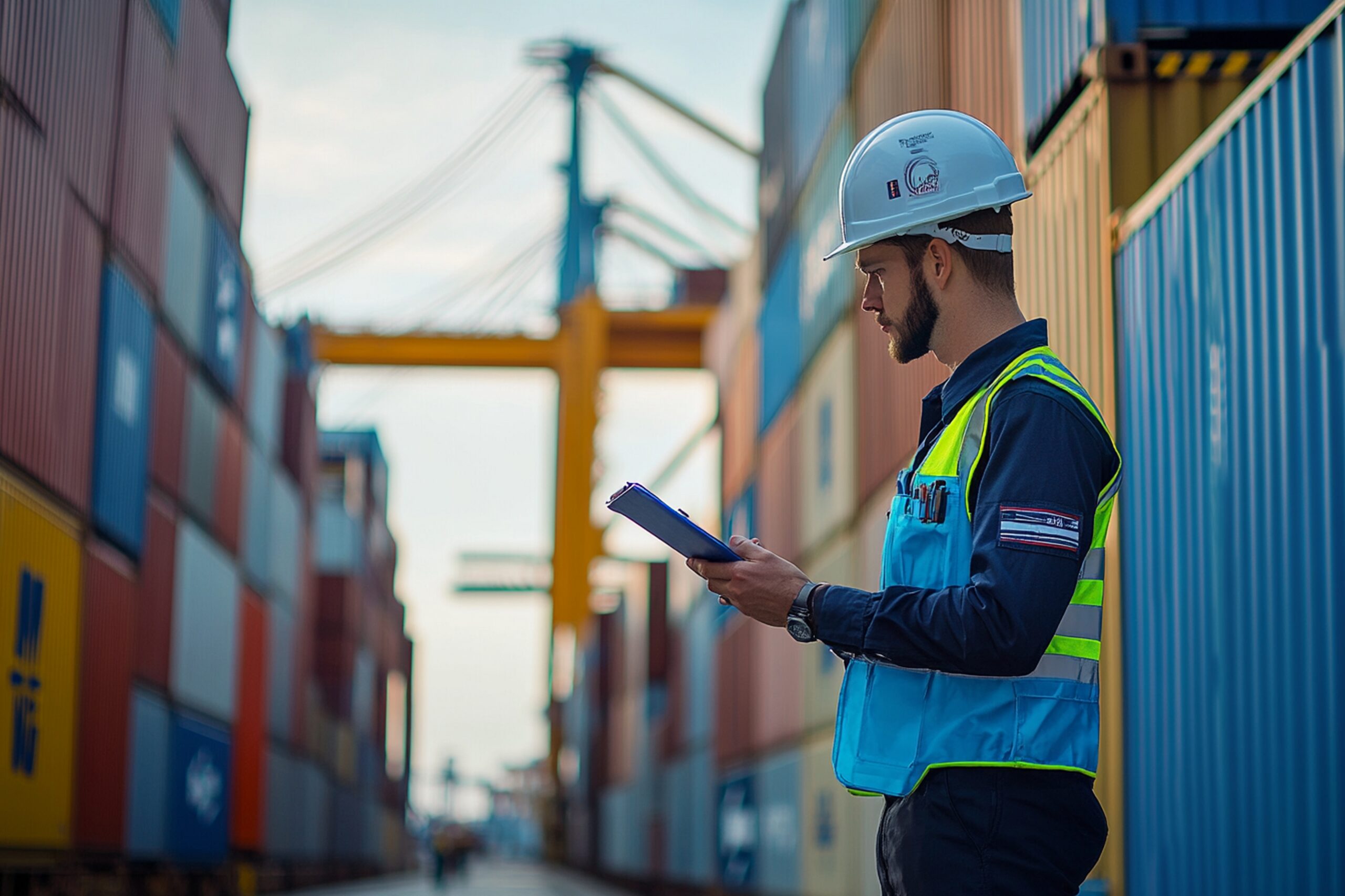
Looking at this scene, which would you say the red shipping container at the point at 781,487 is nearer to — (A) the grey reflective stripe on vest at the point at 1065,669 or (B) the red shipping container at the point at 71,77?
(B) the red shipping container at the point at 71,77

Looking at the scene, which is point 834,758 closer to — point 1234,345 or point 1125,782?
point 1234,345

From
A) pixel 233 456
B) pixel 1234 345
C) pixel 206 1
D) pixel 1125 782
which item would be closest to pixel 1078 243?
pixel 1234 345

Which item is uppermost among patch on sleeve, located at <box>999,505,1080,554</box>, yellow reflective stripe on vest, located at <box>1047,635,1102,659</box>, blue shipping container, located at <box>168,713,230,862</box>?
patch on sleeve, located at <box>999,505,1080,554</box>

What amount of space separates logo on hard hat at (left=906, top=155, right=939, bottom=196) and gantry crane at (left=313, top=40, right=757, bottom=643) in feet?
96.1

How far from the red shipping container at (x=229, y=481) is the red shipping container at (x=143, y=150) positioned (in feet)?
18.7

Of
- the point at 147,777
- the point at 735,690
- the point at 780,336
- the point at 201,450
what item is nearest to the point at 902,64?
the point at 780,336

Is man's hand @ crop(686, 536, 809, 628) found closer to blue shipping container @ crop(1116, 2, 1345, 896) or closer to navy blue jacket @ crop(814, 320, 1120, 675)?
navy blue jacket @ crop(814, 320, 1120, 675)

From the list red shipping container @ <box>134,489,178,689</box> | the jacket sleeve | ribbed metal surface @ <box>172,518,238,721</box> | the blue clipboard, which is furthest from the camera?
ribbed metal surface @ <box>172,518,238,721</box>

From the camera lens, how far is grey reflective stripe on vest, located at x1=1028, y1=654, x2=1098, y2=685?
263 cm

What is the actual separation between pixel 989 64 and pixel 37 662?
896 centimetres

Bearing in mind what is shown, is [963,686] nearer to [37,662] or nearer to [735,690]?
[37,662]

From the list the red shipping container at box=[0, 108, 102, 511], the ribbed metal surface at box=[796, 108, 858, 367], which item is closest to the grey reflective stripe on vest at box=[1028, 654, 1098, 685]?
the red shipping container at box=[0, 108, 102, 511]

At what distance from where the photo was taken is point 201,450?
72.9 feet

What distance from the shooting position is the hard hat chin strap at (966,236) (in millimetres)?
2906
